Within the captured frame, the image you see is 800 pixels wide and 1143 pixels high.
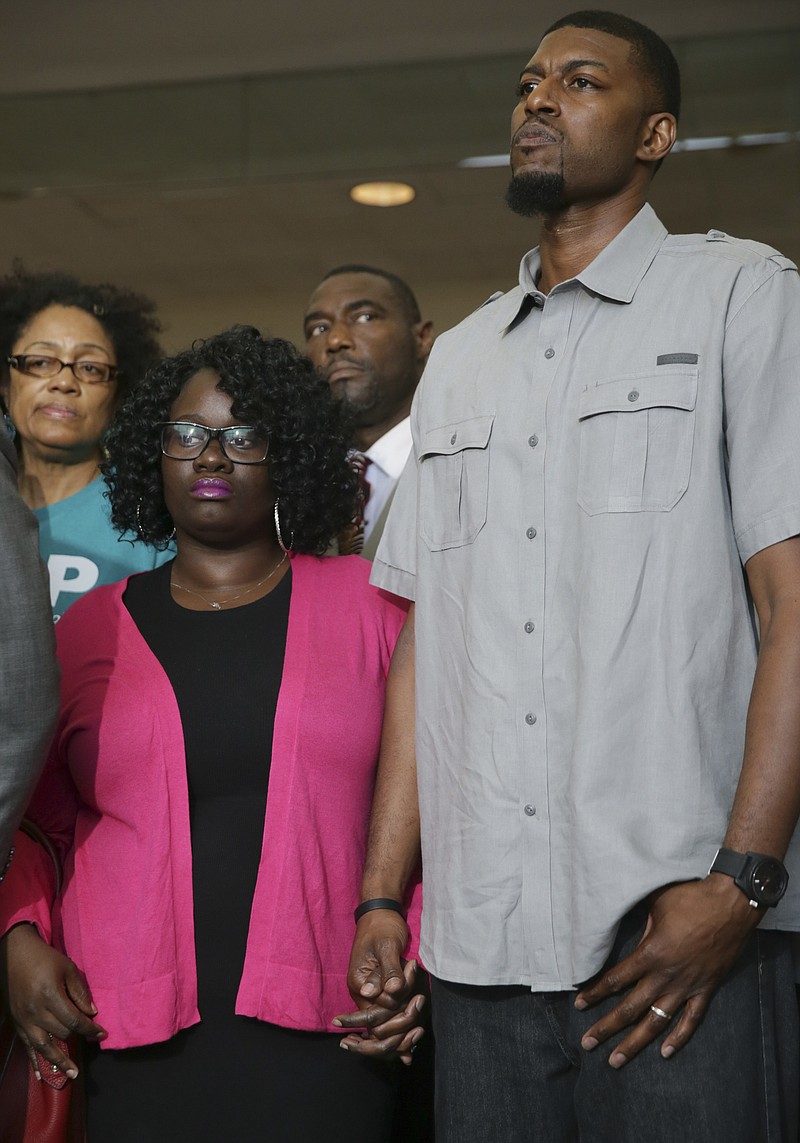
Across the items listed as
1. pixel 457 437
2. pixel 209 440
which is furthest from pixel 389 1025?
pixel 209 440

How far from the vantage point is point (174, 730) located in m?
2.03

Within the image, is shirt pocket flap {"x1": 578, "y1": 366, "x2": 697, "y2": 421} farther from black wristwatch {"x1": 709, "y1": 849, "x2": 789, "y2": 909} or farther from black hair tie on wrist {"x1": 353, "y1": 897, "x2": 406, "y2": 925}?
black hair tie on wrist {"x1": 353, "y1": 897, "x2": 406, "y2": 925}

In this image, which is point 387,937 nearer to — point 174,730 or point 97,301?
point 174,730

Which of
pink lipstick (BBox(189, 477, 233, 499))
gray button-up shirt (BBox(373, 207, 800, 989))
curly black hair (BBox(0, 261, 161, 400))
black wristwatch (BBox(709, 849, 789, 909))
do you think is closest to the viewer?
black wristwatch (BBox(709, 849, 789, 909))

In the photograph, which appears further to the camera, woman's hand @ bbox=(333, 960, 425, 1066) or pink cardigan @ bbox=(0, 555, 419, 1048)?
pink cardigan @ bbox=(0, 555, 419, 1048)

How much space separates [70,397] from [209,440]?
901mm

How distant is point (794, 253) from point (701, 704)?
4.06m

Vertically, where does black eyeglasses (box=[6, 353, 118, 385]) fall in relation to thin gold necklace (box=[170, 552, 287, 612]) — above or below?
above

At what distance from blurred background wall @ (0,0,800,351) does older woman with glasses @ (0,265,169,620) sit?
1968 mm

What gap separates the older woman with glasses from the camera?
→ 276 centimetres

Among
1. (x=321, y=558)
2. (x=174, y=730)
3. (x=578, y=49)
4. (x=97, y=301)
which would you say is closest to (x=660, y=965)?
(x=174, y=730)

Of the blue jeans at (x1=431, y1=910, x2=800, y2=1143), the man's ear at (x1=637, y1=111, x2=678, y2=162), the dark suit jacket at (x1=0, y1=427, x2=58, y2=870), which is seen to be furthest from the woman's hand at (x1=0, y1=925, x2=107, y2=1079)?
the man's ear at (x1=637, y1=111, x2=678, y2=162)

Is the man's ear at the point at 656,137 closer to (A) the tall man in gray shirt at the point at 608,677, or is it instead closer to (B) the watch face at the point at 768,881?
(A) the tall man in gray shirt at the point at 608,677

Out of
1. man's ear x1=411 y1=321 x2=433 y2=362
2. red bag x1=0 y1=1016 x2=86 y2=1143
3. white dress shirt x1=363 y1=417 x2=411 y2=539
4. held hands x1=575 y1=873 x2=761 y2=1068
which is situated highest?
man's ear x1=411 y1=321 x2=433 y2=362
